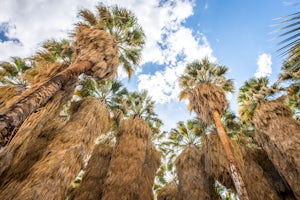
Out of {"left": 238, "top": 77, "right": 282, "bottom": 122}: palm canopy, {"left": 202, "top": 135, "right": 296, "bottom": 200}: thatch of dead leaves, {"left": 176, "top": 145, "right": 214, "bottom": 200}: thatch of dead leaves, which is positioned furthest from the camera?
{"left": 238, "top": 77, "right": 282, "bottom": 122}: palm canopy

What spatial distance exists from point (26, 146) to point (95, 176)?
715 centimetres

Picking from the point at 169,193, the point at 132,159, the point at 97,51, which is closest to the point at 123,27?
the point at 97,51

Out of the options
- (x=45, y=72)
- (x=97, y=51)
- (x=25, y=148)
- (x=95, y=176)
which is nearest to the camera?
(x=25, y=148)

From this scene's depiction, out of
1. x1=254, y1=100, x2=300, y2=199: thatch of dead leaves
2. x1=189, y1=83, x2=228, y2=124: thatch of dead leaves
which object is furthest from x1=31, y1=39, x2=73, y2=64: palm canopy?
x1=254, y1=100, x2=300, y2=199: thatch of dead leaves

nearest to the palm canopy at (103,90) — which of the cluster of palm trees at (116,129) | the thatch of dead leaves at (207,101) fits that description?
the cluster of palm trees at (116,129)

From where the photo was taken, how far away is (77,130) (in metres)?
9.10

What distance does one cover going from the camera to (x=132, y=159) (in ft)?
39.3

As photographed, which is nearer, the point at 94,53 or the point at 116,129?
the point at 94,53

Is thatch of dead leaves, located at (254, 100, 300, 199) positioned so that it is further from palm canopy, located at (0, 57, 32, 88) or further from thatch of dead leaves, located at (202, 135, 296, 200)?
palm canopy, located at (0, 57, 32, 88)

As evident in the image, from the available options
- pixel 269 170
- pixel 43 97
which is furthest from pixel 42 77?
pixel 269 170

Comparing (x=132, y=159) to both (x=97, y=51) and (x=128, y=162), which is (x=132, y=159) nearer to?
(x=128, y=162)

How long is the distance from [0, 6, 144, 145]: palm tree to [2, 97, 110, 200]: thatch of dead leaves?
7.75 ft

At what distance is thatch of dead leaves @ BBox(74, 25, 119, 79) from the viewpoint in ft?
30.5

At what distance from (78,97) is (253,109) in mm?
13325
